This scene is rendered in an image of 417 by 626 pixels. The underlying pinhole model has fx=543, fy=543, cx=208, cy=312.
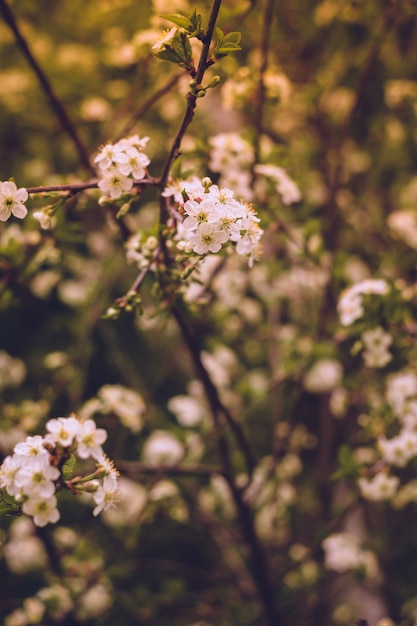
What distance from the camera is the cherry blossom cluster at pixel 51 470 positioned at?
3.55ft

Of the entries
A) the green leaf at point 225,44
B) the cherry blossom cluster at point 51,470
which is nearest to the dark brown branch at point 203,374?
the cherry blossom cluster at point 51,470

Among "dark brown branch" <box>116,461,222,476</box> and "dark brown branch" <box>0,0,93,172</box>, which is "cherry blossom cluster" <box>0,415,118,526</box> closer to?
"dark brown branch" <box>116,461,222,476</box>

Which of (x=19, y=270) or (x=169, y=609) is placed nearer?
→ (x=19, y=270)

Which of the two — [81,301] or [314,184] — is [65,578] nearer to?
[81,301]

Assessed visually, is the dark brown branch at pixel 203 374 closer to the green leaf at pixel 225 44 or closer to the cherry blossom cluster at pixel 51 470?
the cherry blossom cluster at pixel 51 470

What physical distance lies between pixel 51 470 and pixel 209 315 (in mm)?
1422

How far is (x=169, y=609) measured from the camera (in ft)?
9.53

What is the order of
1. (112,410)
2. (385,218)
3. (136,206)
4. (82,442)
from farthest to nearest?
1. (136,206)
2. (385,218)
3. (112,410)
4. (82,442)

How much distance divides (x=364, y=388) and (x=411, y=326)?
0.86 metres

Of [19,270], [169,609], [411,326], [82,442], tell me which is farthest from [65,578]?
[411,326]

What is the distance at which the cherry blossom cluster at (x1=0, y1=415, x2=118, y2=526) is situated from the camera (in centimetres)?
108

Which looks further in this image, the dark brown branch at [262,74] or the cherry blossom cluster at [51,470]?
the dark brown branch at [262,74]

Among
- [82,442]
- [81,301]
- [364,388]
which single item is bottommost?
[82,442]

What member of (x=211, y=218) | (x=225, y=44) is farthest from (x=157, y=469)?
(x=225, y=44)
